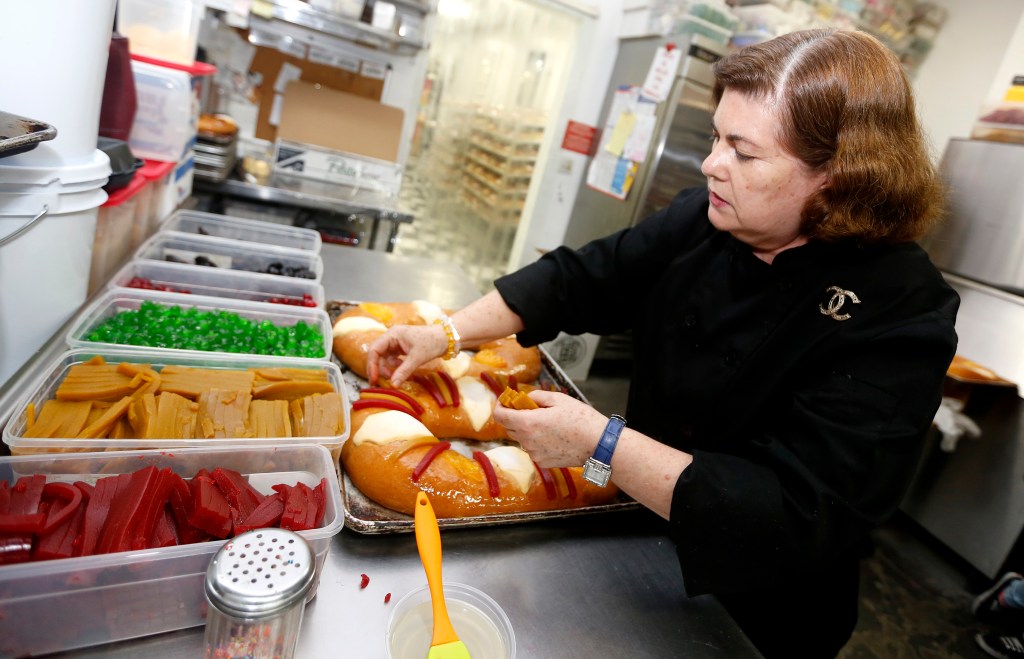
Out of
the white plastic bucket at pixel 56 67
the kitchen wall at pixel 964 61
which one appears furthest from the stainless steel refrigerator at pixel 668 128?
the white plastic bucket at pixel 56 67

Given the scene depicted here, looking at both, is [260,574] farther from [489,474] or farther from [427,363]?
[427,363]

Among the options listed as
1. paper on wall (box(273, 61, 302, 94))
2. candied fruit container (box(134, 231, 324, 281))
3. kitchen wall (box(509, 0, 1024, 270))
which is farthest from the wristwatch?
paper on wall (box(273, 61, 302, 94))

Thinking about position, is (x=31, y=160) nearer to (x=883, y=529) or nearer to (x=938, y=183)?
(x=938, y=183)

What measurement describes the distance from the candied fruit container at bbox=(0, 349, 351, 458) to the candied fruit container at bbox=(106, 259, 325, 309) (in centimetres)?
45

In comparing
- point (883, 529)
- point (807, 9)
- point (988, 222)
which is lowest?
point (883, 529)

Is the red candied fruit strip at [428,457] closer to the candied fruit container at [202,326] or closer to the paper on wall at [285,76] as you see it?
the candied fruit container at [202,326]

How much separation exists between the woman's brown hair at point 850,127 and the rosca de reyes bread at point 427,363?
0.92 m

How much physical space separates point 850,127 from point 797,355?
0.41 m

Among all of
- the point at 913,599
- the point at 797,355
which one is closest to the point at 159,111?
the point at 797,355

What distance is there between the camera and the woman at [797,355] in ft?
3.07

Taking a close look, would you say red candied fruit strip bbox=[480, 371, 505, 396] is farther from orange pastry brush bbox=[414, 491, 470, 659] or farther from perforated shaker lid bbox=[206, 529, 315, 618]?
perforated shaker lid bbox=[206, 529, 315, 618]

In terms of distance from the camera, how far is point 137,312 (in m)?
1.38

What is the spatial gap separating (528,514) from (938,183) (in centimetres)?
101

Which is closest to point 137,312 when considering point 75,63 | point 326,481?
point 75,63
